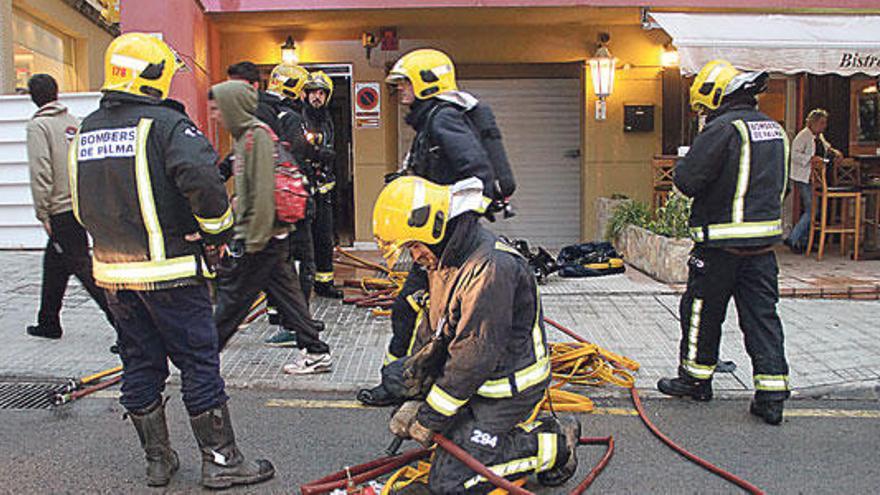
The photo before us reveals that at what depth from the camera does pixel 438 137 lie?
16.3ft

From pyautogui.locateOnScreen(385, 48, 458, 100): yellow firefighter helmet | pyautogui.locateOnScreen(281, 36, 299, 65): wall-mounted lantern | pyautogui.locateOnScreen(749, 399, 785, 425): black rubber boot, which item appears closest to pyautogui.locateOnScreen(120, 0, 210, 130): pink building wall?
pyautogui.locateOnScreen(281, 36, 299, 65): wall-mounted lantern

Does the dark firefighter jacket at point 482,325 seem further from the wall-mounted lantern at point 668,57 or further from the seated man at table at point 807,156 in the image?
the wall-mounted lantern at point 668,57

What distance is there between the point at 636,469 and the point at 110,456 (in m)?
2.67

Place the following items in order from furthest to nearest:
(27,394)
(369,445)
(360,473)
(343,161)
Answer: (343,161), (27,394), (369,445), (360,473)

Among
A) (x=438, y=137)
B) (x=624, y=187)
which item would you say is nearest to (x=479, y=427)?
(x=438, y=137)

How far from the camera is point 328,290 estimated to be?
316 inches

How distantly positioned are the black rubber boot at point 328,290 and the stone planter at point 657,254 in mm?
3306

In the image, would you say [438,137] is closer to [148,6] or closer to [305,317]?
[305,317]

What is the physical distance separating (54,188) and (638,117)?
749cm

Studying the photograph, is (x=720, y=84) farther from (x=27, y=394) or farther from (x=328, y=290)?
(x=27, y=394)

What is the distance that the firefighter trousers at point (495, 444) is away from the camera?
11.4ft

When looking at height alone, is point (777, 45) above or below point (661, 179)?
above

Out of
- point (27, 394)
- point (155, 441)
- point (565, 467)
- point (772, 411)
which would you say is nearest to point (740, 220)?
point (772, 411)

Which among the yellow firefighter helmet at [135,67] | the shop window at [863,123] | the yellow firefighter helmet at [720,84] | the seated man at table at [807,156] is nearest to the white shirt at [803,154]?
the seated man at table at [807,156]
